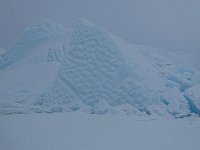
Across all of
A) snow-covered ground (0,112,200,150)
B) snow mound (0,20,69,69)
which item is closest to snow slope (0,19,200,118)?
snow-covered ground (0,112,200,150)

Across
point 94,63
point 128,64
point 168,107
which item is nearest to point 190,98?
point 168,107

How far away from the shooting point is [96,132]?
2410 millimetres

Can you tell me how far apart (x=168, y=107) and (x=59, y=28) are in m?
3.44

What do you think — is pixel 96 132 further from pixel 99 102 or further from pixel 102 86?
pixel 102 86

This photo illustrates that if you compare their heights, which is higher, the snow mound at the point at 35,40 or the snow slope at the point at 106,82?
the snow mound at the point at 35,40

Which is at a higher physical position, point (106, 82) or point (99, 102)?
point (106, 82)

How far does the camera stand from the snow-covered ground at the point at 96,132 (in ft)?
7.41

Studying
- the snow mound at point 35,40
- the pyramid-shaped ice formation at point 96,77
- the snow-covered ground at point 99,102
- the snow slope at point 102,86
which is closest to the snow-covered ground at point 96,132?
the snow-covered ground at point 99,102

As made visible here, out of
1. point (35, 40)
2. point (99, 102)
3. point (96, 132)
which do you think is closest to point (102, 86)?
point (99, 102)

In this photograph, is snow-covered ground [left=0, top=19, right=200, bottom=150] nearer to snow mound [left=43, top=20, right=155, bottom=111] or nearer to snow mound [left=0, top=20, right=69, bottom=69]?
snow mound [left=43, top=20, right=155, bottom=111]

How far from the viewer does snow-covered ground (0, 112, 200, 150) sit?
2.26m

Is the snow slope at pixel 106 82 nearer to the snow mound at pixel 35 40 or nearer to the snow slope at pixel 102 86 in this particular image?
the snow slope at pixel 102 86

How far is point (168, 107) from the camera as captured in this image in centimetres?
295

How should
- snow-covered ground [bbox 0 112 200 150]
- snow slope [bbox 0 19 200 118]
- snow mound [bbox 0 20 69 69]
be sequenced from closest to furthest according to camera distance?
1. snow-covered ground [bbox 0 112 200 150]
2. snow slope [bbox 0 19 200 118]
3. snow mound [bbox 0 20 69 69]
